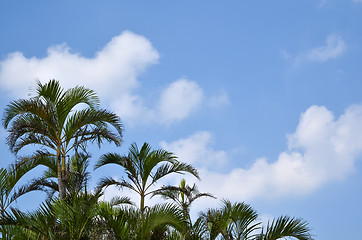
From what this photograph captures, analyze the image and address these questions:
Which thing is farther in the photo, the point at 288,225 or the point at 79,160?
the point at 79,160

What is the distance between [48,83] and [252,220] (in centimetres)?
535

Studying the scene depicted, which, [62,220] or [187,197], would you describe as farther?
[187,197]

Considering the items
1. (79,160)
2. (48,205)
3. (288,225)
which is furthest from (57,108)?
(288,225)

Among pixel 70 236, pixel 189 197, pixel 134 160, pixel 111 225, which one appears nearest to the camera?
pixel 70 236

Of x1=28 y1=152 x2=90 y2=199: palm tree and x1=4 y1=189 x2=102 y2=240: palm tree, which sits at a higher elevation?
x1=28 y1=152 x2=90 y2=199: palm tree

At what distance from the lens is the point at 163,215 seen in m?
9.33

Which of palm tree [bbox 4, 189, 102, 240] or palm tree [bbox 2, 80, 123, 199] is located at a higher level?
palm tree [bbox 2, 80, 123, 199]

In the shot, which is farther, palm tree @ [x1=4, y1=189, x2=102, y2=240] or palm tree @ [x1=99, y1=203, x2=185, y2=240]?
palm tree @ [x1=99, y1=203, x2=185, y2=240]

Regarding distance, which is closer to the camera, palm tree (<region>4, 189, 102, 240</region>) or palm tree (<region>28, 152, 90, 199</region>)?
palm tree (<region>4, 189, 102, 240</region>)

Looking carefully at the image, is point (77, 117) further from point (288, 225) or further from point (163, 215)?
point (288, 225)

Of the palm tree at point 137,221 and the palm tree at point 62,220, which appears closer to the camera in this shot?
the palm tree at point 62,220

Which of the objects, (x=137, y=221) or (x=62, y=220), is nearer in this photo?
(x=62, y=220)

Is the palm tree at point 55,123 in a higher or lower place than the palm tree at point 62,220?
higher

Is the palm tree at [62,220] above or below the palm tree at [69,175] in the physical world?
below
